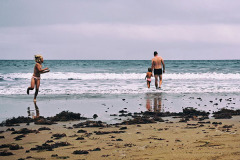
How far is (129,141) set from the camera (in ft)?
19.5

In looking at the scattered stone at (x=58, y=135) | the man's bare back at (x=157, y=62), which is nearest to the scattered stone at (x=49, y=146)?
the scattered stone at (x=58, y=135)

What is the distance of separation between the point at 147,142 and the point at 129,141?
1.15ft

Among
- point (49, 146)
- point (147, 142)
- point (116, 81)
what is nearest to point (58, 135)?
point (49, 146)

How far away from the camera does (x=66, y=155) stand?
5.08 meters

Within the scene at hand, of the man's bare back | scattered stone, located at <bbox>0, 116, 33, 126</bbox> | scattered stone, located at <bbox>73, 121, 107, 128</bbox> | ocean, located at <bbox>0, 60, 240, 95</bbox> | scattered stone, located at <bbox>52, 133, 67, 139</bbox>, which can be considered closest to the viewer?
scattered stone, located at <bbox>52, 133, 67, 139</bbox>

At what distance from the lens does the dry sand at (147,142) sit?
491cm

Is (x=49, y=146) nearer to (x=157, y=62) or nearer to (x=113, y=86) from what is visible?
(x=157, y=62)

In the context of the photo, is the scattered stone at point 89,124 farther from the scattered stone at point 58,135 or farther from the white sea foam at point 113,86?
the white sea foam at point 113,86

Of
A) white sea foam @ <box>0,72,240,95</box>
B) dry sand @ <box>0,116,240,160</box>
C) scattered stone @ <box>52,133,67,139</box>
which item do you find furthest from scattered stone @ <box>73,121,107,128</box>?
white sea foam @ <box>0,72,240,95</box>

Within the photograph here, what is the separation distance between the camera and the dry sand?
4.91m

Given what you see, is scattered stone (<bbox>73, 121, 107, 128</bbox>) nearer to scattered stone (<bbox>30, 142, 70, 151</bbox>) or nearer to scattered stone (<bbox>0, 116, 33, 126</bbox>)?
scattered stone (<bbox>0, 116, 33, 126</bbox>)

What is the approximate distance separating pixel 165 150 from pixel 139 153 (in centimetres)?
43

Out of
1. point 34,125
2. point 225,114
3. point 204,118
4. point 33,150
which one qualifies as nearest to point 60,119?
point 34,125

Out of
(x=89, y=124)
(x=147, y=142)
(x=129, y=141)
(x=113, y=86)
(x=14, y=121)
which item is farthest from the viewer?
(x=113, y=86)
